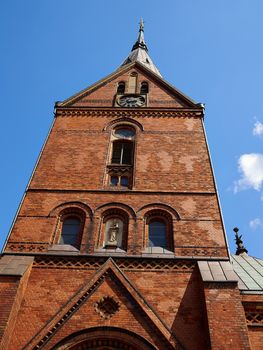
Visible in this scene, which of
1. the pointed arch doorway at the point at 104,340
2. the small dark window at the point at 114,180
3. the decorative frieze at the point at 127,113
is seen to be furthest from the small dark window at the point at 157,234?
the decorative frieze at the point at 127,113

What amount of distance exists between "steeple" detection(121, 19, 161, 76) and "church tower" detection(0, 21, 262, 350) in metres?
9.84

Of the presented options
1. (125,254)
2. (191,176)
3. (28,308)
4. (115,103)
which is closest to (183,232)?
(125,254)

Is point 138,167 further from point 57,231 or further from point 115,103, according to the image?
point 115,103

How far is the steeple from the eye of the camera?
25536 millimetres

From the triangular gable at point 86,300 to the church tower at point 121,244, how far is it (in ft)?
0.07

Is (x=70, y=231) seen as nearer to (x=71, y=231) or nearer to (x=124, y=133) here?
(x=71, y=231)

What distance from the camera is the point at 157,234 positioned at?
11.2 metres

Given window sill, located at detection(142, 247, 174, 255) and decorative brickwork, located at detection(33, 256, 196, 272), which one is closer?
decorative brickwork, located at detection(33, 256, 196, 272)

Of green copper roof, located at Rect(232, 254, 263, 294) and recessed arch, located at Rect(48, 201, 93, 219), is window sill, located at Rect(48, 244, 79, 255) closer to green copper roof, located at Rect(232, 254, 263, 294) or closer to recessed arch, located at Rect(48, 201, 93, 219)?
recessed arch, located at Rect(48, 201, 93, 219)

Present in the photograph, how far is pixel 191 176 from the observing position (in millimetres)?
12914

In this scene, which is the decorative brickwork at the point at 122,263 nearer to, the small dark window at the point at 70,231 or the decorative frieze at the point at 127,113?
the small dark window at the point at 70,231

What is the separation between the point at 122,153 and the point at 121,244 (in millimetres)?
4417

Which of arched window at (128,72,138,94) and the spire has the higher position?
arched window at (128,72,138,94)

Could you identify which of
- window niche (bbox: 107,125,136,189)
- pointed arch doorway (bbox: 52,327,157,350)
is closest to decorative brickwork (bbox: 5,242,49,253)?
pointed arch doorway (bbox: 52,327,157,350)
